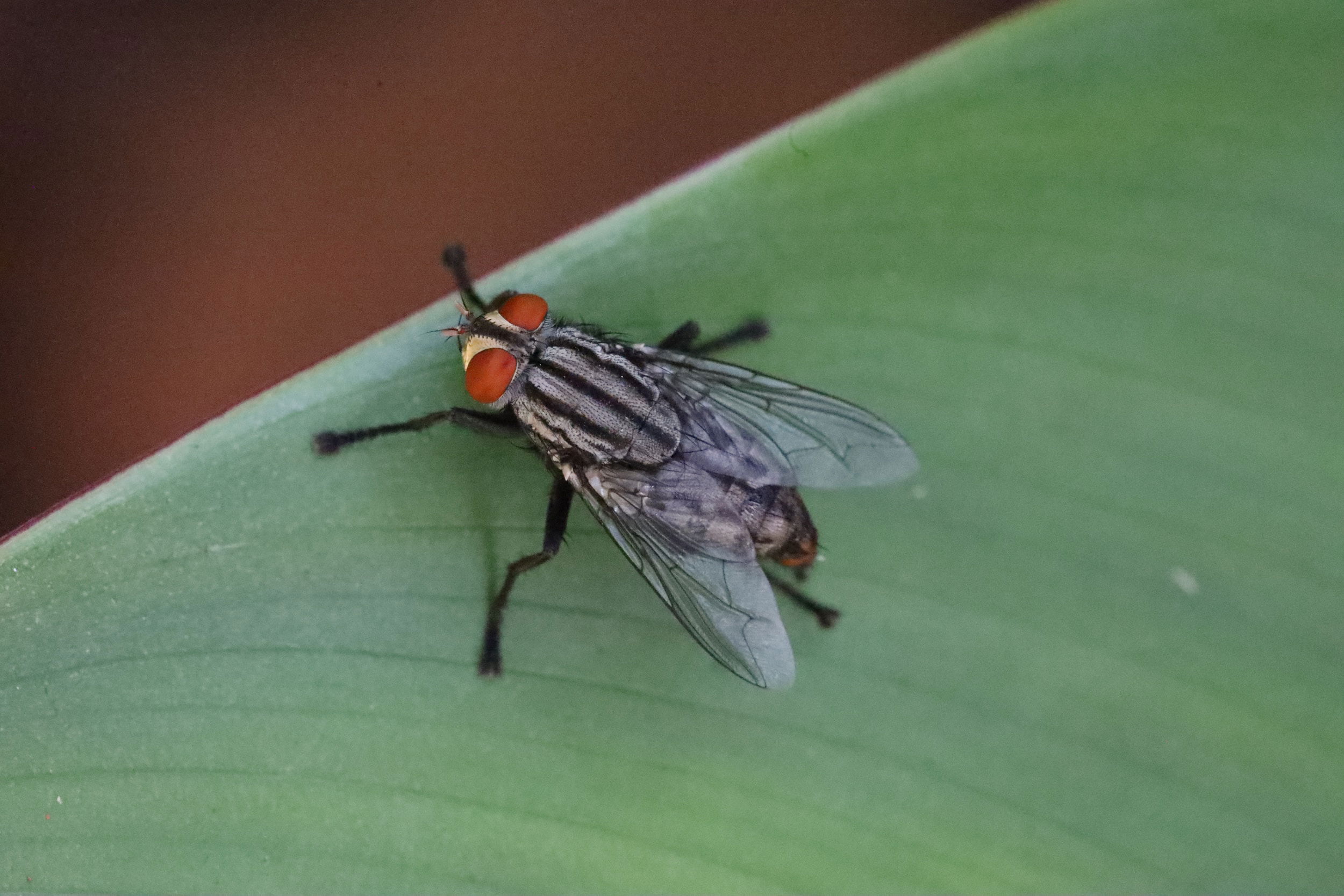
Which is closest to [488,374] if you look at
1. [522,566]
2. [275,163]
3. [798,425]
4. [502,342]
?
[502,342]

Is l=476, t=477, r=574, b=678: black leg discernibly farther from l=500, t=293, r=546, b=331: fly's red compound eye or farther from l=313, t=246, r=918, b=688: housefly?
l=500, t=293, r=546, b=331: fly's red compound eye

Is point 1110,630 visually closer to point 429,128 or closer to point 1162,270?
point 1162,270

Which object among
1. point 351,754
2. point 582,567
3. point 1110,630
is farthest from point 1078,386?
point 351,754

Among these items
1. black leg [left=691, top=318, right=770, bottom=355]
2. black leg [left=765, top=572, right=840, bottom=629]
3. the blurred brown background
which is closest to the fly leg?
black leg [left=691, top=318, right=770, bottom=355]

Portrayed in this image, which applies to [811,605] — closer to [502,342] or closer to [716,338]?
[716,338]

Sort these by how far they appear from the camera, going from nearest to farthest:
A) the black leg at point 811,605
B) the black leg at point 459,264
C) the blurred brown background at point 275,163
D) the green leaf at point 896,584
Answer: the green leaf at point 896,584, the black leg at point 811,605, the black leg at point 459,264, the blurred brown background at point 275,163

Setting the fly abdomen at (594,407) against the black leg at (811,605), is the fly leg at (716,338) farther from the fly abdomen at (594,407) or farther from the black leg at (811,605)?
the black leg at (811,605)

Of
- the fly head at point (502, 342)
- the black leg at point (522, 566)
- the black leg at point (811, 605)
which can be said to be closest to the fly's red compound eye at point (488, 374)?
the fly head at point (502, 342)
